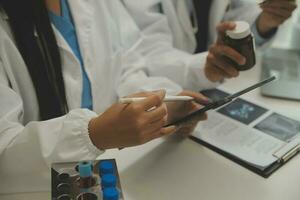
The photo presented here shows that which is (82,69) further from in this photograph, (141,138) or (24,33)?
(141,138)

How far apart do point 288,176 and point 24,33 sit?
0.62 metres

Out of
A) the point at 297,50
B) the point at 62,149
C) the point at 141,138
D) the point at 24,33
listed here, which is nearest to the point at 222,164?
the point at 141,138

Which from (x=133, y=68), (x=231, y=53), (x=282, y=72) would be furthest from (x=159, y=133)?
(x=282, y=72)

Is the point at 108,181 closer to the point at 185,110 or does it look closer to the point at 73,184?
the point at 73,184

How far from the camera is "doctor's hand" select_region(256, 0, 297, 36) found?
4.05 feet

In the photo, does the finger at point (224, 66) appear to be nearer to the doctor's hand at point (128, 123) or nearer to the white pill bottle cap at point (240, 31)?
the white pill bottle cap at point (240, 31)

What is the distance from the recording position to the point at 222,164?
0.90m

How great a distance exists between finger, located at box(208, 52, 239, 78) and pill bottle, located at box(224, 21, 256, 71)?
0.06 meters

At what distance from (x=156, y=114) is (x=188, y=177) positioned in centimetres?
15

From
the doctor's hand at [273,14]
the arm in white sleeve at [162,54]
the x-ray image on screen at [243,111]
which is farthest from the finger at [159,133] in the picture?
the doctor's hand at [273,14]

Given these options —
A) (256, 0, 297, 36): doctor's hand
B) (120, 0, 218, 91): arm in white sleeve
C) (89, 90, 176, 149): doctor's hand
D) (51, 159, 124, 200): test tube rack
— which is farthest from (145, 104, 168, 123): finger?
(256, 0, 297, 36): doctor's hand

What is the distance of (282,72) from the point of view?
127 cm

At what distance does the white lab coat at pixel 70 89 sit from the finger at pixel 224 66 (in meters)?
0.12

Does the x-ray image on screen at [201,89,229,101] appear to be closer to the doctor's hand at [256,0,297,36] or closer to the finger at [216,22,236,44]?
the finger at [216,22,236,44]
